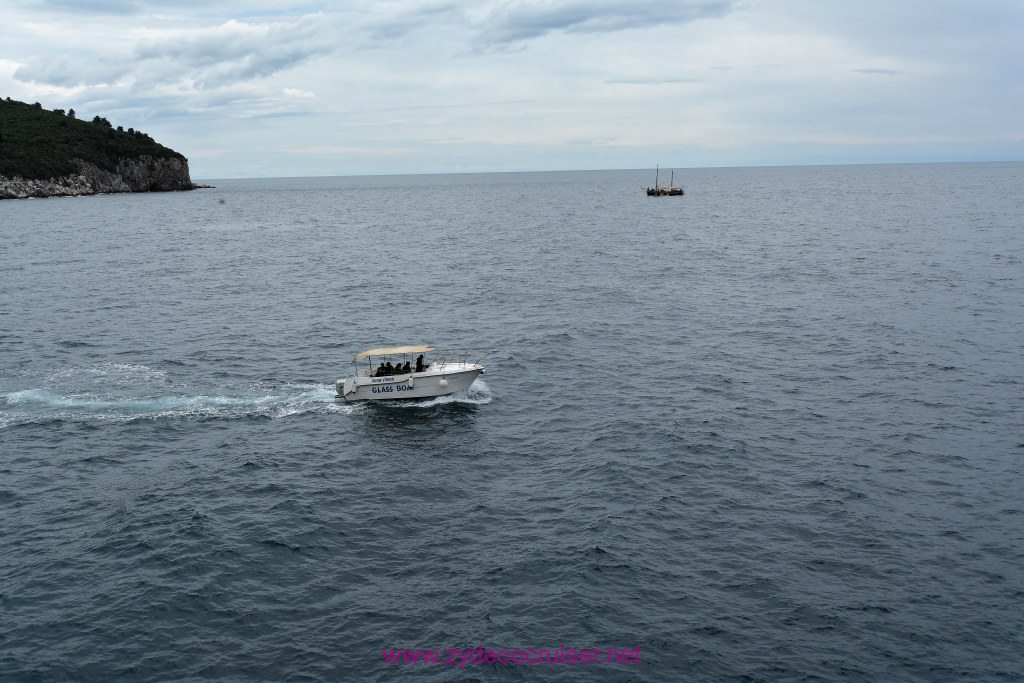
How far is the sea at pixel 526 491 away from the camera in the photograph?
2644 centimetres

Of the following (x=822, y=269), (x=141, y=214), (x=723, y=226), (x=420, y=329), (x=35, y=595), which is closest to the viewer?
(x=35, y=595)

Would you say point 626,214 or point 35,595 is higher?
point 626,214

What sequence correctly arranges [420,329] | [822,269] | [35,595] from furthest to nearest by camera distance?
[822,269] → [420,329] → [35,595]

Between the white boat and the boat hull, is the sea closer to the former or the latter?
the boat hull

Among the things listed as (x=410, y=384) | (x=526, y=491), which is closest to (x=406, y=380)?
(x=410, y=384)

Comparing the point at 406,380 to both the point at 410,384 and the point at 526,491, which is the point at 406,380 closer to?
the point at 410,384

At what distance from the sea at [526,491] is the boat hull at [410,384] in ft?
3.08

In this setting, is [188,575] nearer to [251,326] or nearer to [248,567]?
[248,567]

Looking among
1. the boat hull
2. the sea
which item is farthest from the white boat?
the sea

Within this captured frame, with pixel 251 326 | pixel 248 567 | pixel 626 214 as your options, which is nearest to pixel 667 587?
pixel 248 567

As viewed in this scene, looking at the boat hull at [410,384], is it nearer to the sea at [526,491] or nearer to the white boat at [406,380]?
the white boat at [406,380]

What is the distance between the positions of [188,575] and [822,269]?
89.0 m

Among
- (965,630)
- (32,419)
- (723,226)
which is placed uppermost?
(723,226)

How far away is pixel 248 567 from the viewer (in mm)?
31297
